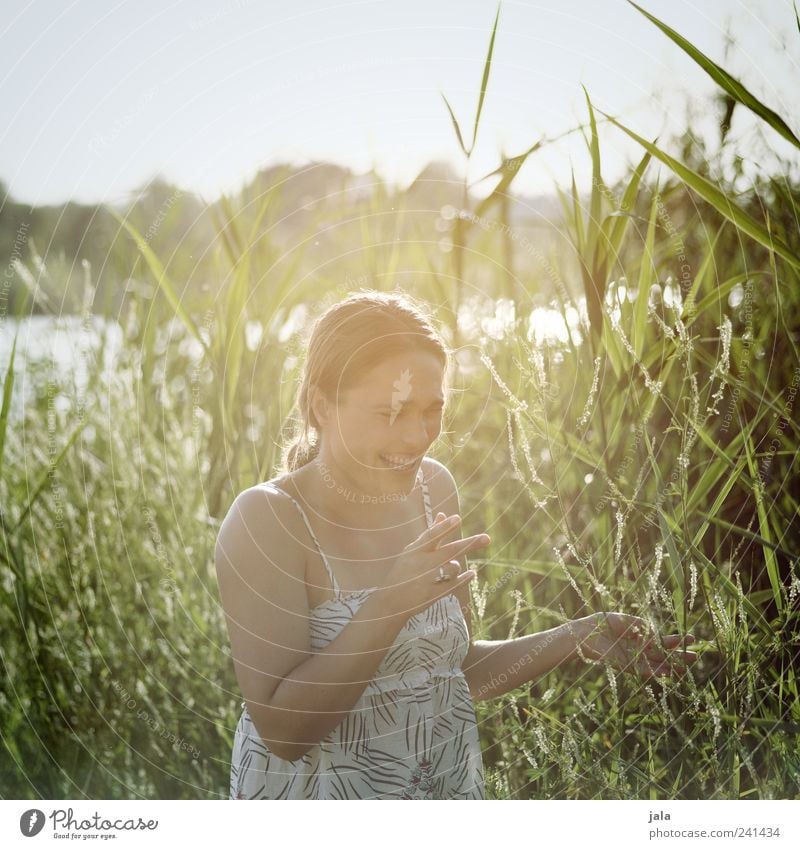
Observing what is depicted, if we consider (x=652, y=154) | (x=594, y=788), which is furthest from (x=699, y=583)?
(x=652, y=154)

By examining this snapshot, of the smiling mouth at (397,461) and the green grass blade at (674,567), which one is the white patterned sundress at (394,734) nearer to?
the smiling mouth at (397,461)

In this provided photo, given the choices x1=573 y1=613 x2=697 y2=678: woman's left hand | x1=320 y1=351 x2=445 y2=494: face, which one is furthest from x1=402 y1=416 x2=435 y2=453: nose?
x1=573 y1=613 x2=697 y2=678: woman's left hand

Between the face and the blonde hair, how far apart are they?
1 cm

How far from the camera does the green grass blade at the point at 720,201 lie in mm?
1033

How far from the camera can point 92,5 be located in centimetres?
104

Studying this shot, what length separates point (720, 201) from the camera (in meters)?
1.05

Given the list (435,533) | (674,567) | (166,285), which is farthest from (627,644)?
(166,285)

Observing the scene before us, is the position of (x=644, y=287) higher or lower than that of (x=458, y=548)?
higher

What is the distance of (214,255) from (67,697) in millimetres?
595

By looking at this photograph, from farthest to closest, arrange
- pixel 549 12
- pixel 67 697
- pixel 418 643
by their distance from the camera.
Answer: pixel 67 697, pixel 549 12, pixel 418 643

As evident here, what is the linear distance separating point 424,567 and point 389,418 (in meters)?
0.17

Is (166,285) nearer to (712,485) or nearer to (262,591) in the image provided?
(262,591)
